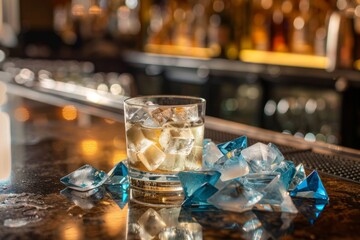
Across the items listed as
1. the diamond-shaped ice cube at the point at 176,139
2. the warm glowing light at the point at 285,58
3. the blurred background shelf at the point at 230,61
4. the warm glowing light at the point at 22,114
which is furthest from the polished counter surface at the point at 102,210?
the warm glowing light at the point at 285,58

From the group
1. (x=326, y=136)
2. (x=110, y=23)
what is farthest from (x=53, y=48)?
(x=326, y=136)

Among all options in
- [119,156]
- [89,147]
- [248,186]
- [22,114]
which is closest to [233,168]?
[248,186]

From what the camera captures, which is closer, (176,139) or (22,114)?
(176,139)

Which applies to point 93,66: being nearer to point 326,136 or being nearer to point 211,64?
point 211,64

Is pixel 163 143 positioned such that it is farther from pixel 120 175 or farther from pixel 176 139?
pixel 120 175

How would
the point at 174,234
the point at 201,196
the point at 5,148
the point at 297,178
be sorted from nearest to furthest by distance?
the point at 174,234, the point at 201,196, the point at 297,178, the point at 5,148

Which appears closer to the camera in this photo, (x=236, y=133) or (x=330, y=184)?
(x=330, y=184)

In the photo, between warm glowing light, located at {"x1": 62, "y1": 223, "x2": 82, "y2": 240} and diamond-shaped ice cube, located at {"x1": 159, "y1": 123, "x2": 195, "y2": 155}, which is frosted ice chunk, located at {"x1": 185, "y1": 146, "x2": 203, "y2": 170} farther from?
warm glowing light, located at {"x1": 62, "y1": 223, "x2": 82, "y2": 240}
